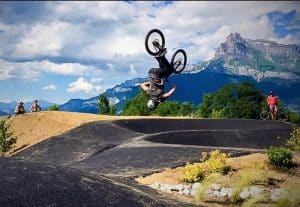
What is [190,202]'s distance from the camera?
12.5 meters

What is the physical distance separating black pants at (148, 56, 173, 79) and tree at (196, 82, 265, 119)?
1521 inches

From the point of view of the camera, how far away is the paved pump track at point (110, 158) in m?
10.3

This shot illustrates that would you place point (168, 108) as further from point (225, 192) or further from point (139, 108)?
point (225, 192)

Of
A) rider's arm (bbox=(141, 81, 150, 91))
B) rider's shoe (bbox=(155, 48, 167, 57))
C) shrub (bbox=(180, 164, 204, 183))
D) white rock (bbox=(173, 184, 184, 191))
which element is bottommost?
white rock (bbox=(173, 184, 184, 191))

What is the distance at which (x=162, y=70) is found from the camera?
32.7m

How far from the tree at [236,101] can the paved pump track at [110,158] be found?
44154mm

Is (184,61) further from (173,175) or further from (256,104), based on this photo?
(256,104)

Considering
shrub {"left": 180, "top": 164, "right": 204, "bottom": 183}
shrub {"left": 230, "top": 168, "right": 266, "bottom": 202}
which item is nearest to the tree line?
shrub {"left": 180, "top": 164, "right": 204, "bottom": 183}

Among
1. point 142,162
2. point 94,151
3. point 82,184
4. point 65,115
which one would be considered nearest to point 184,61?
point 65,115

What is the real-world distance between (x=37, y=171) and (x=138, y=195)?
268 centimetres

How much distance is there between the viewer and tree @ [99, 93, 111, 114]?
5516 cm

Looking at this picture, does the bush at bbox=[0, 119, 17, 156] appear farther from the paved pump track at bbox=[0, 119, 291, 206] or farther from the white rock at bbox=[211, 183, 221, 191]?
the white rock at bbox=[211, 183, 221, 191]

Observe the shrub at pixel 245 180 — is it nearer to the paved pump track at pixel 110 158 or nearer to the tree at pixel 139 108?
the paved pump track at pixel 110 158

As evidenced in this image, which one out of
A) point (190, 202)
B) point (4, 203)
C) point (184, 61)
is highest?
point (184, 61)
